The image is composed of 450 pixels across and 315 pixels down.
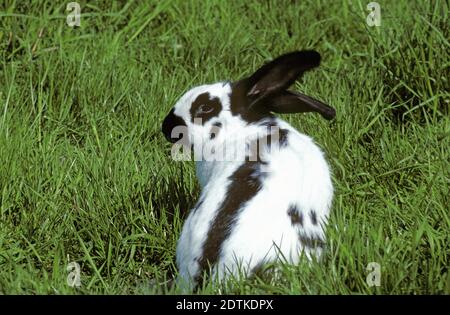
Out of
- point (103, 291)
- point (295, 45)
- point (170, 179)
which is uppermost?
point (295, 45)

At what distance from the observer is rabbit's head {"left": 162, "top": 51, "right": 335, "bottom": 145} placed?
3.75 metres

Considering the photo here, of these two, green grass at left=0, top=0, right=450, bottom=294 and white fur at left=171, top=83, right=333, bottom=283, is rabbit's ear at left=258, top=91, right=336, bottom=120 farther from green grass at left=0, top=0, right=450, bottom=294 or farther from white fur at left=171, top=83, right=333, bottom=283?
green grass at left=0, top=0, right=450, bottom=294

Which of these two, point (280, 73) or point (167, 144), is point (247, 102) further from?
point (167, 144)

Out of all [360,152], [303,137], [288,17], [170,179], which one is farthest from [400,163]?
[288,17]

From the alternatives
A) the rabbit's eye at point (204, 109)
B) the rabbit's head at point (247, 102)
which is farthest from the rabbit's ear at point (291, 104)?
the rabbit's eye at point (204, 109)

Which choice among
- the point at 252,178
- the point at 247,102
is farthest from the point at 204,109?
the point at 252,178

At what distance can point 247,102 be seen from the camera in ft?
12.8

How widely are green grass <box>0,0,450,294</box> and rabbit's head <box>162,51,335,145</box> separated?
0.35 m

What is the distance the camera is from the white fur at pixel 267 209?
11.0ft

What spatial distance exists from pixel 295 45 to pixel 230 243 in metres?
2.58

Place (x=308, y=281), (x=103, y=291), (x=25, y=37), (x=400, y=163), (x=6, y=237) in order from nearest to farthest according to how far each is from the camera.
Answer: (x=308, y=281)
(x=103, y=291)
(x=6, y=237)
(x=400, y=163)
(x=25, y=37)

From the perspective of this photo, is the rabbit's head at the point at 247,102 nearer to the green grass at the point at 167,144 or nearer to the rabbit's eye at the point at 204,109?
the rabbit's eye at the point at 204,109

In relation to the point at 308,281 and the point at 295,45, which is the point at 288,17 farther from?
the point at 308,281

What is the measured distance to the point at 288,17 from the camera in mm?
5977
